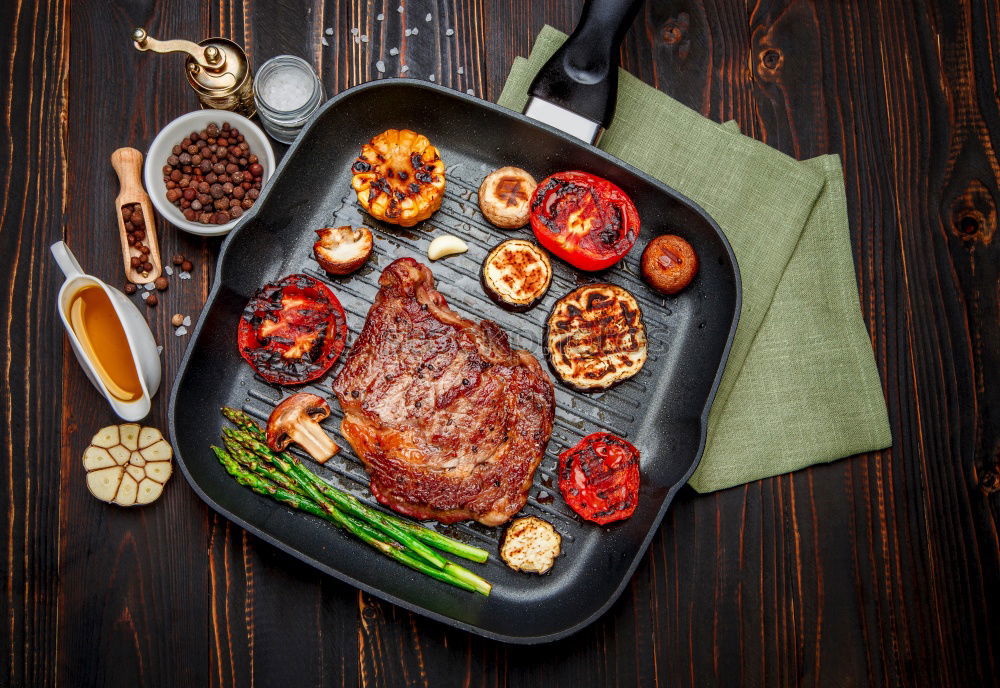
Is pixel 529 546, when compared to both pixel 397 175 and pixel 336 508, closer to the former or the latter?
pixel 336 508

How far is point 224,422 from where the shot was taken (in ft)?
13.5

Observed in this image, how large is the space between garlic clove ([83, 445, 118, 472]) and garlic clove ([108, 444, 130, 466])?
0.02 metres

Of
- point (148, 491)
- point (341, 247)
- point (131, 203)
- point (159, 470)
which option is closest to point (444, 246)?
point (341, 247)

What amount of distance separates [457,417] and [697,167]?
231 centimetres

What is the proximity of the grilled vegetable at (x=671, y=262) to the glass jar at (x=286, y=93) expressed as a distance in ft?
7.81

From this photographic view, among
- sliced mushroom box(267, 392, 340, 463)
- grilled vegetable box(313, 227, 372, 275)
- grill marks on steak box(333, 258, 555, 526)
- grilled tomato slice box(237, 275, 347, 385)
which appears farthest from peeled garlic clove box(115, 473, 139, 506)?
grilled vegetable box(313, 227, 372, 275)

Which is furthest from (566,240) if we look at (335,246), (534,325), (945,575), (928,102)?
(945,575)

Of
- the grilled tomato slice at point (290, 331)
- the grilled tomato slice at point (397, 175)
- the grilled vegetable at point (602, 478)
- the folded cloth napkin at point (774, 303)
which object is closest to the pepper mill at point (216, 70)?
the grilled tomato slice at point (397, 175)

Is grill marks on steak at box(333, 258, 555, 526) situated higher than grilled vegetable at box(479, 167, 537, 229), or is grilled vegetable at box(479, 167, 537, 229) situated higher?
grilled vegetable at box(479, 167, 537, 229)

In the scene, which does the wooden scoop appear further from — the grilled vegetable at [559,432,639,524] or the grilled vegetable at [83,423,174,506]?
the grilled vegetable at [559,432,639,524]

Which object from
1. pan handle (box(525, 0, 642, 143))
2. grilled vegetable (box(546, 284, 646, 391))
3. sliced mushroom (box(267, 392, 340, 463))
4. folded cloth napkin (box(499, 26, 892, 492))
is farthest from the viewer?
folded cloth napkin (box(499, 26, 892, 492))

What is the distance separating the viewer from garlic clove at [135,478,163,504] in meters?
4.14

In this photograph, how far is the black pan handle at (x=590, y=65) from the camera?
3898 millimetres

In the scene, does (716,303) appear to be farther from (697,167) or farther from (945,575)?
(945,575)
